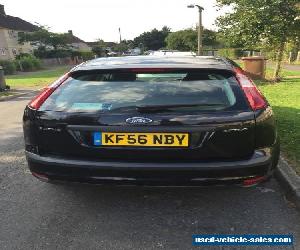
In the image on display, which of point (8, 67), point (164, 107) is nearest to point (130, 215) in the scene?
point (164, 107)

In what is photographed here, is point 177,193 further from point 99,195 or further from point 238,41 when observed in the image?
point 238,41

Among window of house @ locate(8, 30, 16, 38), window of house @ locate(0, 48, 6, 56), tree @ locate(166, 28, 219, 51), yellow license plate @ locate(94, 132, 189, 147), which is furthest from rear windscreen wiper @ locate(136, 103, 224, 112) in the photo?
window of house @ locate(8, 30, 16, 38)

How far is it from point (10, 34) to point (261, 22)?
52.0 meters

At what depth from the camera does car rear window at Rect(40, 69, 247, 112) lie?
3.30 m

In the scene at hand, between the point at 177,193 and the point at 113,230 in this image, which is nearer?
the point at 113,230

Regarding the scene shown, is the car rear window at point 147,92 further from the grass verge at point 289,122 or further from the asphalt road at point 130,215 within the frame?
the grass verge at point 289,122

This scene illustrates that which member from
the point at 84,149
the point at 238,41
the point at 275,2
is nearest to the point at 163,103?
the point at 84,149

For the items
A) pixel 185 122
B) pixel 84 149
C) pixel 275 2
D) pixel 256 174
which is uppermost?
pixel 275 2

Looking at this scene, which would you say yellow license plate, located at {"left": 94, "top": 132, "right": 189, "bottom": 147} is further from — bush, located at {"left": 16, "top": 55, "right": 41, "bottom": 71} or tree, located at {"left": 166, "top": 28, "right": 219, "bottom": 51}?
tree, located at {"left": 166, "top": 28, "right": 219, "bottom": 51}

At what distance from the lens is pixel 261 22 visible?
1464 centimetres

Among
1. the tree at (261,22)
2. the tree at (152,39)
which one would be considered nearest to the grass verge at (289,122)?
the tree at (261,22)

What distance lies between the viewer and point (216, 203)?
3.92 metres

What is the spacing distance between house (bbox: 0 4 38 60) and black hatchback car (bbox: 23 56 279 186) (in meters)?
56.3

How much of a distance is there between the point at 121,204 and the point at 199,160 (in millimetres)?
1100
